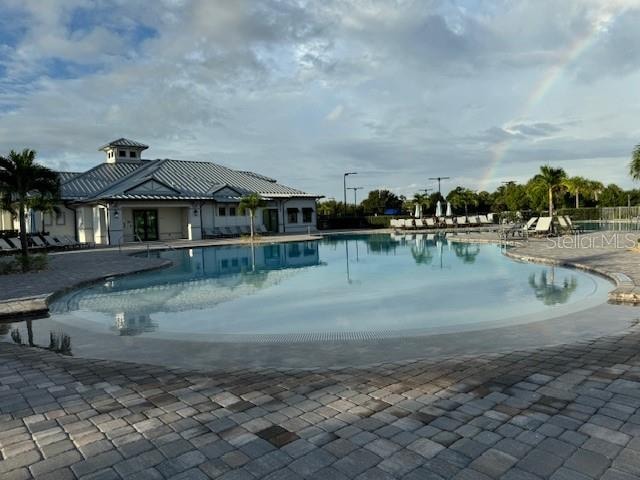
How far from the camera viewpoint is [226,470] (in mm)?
2760

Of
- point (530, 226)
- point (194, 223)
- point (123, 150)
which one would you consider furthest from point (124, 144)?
point (530, 226)

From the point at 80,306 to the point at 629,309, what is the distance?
9.48m

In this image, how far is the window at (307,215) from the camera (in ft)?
121

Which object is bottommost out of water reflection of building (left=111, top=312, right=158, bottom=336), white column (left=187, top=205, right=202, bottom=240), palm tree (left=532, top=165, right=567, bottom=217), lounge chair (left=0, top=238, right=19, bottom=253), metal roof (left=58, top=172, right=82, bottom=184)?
water reflection of building (left=111, top=312, right=158, bottom=336)

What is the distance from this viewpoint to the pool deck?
9.07ft

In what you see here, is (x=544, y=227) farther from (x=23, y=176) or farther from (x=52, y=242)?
(x=52, y=242)

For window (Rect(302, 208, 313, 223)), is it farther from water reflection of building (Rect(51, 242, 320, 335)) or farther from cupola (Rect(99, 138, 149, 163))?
water reflection of building (Rect(51, 242, 320, 335))

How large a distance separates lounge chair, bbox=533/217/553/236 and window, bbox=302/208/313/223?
1755cm

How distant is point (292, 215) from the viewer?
36156mm

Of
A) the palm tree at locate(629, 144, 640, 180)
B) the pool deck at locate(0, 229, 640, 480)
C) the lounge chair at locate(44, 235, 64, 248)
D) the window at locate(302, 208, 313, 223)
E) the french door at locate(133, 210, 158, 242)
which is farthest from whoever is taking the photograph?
the window at locate(302, 208, 313, 223)

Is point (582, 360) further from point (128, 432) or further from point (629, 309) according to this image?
point (128, 432)

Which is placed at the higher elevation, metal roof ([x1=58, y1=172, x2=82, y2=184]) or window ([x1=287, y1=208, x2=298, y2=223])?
metal roof ([x1=58, y1=172, x2=82, y2=184])

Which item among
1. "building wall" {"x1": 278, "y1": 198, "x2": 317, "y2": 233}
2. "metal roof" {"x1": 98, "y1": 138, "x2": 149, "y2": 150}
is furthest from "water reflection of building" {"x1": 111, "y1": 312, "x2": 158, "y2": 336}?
"metal roof" {"x1": 98, "y1": 138, "x2": 149, "y2": 150}

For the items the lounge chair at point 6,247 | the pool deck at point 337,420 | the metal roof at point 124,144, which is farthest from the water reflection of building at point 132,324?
the metal roof at point 124,144
